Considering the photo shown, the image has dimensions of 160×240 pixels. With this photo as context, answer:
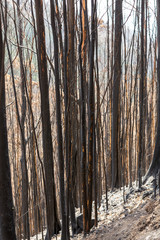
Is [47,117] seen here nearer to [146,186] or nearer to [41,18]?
[41,18]

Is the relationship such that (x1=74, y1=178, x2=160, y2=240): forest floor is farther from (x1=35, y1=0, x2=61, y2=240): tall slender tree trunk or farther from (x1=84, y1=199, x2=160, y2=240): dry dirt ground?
(x1=35, y1=0, x2=61, y2=240): tall slender tree trunk

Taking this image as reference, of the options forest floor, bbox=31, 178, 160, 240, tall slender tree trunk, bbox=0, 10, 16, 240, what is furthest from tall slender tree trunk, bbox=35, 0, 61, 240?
forest floor, bbox=31, 178, 160, 240

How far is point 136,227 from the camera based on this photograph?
150 cm

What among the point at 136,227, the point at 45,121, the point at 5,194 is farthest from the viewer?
the point at 45,121

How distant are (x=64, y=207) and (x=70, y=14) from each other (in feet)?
3.72

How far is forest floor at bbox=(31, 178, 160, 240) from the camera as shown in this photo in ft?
4.44

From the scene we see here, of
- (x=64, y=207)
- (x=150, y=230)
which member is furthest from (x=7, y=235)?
(x=150, y=230)

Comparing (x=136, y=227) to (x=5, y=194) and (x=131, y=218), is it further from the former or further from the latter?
(x=5, y=194)

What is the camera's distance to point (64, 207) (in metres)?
1.62

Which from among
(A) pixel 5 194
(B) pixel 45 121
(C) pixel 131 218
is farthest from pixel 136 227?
(B) pixel 45 121

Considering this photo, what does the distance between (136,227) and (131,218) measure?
337mm

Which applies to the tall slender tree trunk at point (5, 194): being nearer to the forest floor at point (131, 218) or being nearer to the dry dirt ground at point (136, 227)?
the forest floor at point (131, 218)

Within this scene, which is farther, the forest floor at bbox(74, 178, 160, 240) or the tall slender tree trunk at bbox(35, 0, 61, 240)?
the tall slender tree trunk at bbox(35, 0, 61, 240)

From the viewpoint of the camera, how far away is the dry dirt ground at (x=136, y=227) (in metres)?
1.29
